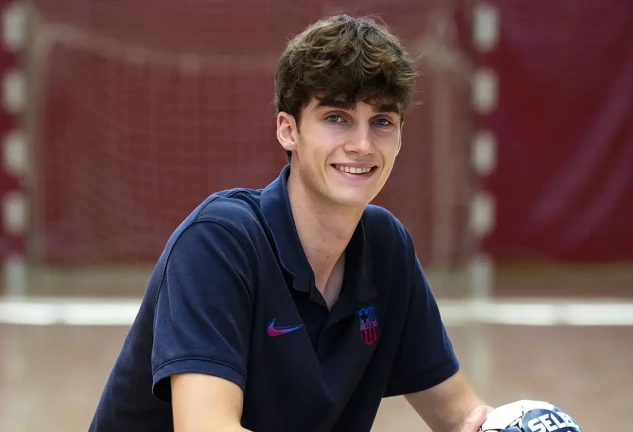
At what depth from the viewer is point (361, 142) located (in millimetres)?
1909

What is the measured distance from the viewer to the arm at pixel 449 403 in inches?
86.6

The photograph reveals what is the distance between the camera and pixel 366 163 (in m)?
1.95

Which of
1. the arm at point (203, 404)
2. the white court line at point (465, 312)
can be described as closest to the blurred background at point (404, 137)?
the white court line at point (465, 312)

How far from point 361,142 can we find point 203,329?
501mm

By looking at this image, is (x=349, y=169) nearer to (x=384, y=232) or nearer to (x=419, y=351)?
(x=384, y=232)

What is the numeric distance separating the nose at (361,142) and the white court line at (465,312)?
499cm

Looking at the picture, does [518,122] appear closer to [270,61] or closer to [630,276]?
[630,276]

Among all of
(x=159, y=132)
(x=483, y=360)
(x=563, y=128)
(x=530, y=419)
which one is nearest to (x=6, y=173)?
(x=159, y=132)

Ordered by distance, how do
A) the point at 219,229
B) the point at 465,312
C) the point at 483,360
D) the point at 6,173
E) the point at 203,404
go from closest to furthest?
the point at 203,404 → the point at 219,229 → the point at 483,360 → the point at 465,312 → the point at 6,173

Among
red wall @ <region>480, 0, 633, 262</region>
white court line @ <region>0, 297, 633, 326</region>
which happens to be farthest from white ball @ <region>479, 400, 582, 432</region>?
red wall @ <region>480, 0, 633, 262</region>

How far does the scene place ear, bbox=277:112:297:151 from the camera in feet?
6.56

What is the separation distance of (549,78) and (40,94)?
15.0 ft

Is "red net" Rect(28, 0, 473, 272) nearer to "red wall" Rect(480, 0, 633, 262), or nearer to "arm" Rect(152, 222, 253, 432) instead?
"red wall" Rect(480, 0, 633, 262)

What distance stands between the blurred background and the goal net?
13mm
